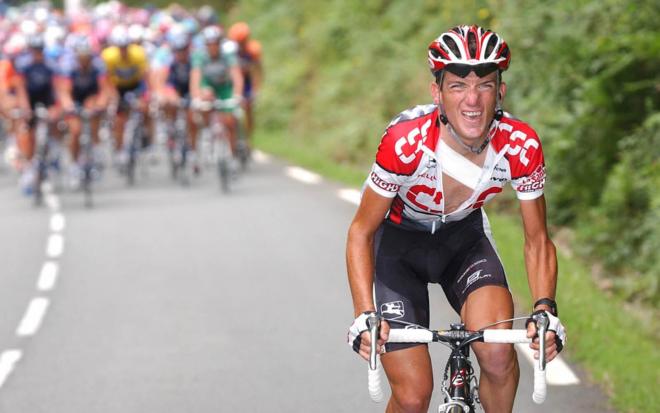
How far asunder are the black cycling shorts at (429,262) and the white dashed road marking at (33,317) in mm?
4894

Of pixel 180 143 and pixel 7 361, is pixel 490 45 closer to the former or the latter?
pixel 7 361

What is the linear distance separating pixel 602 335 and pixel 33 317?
458cm

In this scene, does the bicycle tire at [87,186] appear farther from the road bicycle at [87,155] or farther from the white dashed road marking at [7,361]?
the white dashed road marking at [7,361]

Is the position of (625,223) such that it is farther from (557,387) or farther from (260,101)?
(260,101)

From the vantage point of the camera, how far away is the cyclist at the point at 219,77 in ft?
57.0

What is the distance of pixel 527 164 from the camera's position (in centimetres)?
470

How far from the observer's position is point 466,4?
19.5m

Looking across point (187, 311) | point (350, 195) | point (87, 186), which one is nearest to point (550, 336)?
point (187, 311)

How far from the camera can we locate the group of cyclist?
16859 mm

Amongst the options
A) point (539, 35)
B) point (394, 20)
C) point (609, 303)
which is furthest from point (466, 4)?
point (609, 303)

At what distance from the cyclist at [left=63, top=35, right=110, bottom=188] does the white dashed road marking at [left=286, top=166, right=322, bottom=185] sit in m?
3.22

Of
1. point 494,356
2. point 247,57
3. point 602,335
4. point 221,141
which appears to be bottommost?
point 221,141

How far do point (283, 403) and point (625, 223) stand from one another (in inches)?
223

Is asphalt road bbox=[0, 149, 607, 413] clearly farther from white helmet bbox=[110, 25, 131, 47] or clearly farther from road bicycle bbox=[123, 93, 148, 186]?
white helmet bbox=[110, 25, 131, 47]
